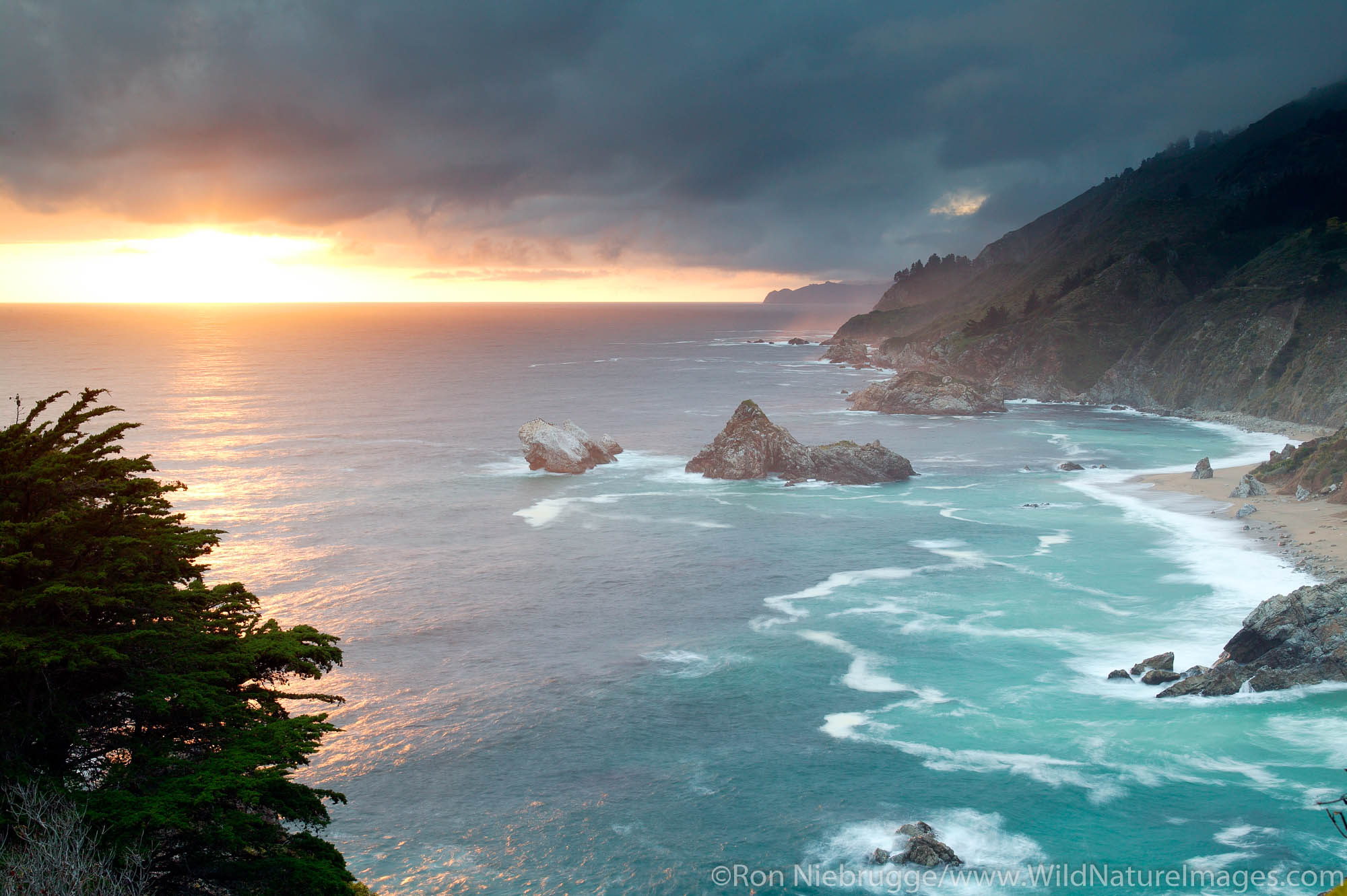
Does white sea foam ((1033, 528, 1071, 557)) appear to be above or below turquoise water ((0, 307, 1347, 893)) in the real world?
above

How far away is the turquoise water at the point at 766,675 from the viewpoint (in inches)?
1228

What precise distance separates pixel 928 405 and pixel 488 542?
9484 cm

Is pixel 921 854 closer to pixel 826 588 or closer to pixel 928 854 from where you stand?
pixel 928 854

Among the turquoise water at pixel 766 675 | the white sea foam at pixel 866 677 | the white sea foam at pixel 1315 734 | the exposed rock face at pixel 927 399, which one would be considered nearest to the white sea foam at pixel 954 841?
the turquoise water at pixel 766 675

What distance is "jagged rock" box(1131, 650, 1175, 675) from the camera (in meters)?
43.0

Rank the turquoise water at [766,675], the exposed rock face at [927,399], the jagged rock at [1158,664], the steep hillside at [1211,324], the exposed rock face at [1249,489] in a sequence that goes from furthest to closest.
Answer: the exposed rock face at [927,399] → the steep hillside at [1211,324] → the exposed rock face at [1249,489] → the jagged rock at [1158,664] → the turquoise water at [766,675]

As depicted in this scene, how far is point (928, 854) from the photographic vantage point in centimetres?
2938

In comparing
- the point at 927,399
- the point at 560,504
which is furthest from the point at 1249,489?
the point at 927,399

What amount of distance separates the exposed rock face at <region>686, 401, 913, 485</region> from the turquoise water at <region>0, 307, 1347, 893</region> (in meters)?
2.91

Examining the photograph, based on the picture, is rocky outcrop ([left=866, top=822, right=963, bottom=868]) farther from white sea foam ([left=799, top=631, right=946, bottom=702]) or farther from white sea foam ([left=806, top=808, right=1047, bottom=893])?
white sea foam ([left=799, top=631, right=946, bottom=702])

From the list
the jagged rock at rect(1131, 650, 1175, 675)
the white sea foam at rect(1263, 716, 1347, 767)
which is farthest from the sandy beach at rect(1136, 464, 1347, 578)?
the white sea foam at rect(1263, 716, 1347, 767)

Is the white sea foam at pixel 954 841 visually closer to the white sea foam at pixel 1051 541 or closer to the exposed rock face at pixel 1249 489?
A: the white sea foam at pixel 1051 541

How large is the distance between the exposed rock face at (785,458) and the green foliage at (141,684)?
73.1 metres

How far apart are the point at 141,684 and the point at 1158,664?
140ft
